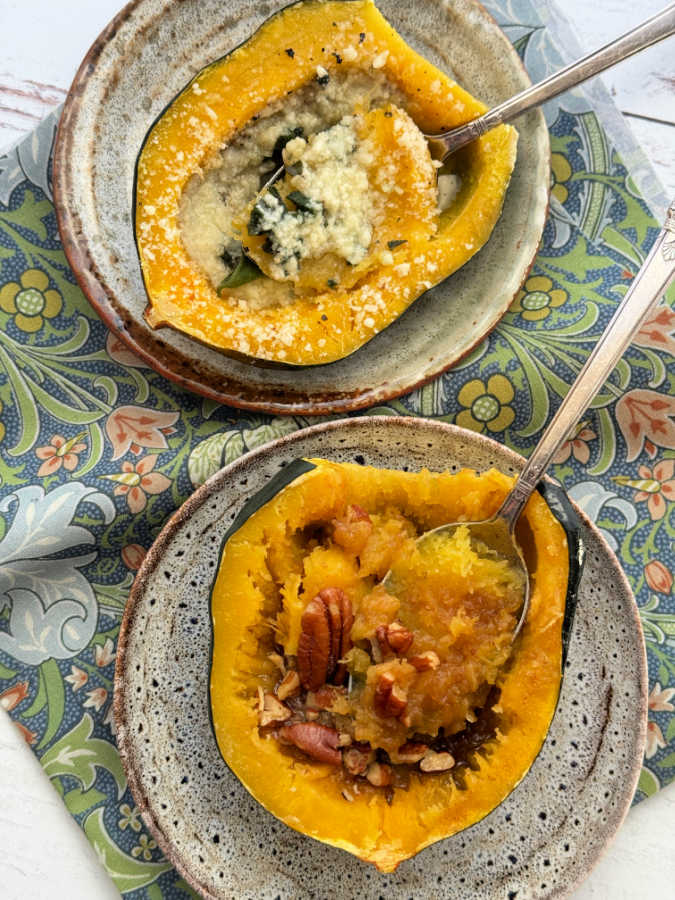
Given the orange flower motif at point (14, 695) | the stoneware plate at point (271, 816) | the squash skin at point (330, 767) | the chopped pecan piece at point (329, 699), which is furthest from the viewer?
the orange flower motif at point (14, 695)

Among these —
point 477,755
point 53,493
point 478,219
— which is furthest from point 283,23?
point 477,755

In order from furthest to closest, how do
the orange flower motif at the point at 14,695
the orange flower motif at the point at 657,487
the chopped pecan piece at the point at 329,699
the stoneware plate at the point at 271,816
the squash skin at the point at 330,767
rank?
1. the orange flower motif at the point at 657,487
2. the orange flower motif at the point at 14,695
3. the stoneware plate at the point at 271,816
4. the chopped pecan piece at the point at 329,699
5. the squash skin at the point at 330,767

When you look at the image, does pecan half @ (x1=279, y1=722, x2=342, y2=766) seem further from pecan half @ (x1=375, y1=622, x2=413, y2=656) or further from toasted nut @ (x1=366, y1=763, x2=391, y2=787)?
pecan half @ (x1=375, y1=622, x2=413, y2=656)

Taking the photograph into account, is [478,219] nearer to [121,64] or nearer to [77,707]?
[121,64]

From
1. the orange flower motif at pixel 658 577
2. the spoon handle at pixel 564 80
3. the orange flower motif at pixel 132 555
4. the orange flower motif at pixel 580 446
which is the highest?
the spoon handle at pixel 564 80

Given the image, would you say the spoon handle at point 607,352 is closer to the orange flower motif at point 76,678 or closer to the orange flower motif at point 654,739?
the orange flower motif at point 654,739

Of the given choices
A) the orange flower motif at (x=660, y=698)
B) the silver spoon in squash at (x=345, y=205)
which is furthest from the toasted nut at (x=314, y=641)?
the orange flower motif at (x=660, y=698)

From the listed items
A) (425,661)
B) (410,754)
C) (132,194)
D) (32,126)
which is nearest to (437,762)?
(410,754)

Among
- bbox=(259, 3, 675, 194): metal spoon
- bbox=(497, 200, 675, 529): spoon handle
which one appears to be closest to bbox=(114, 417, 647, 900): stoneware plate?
bbox=(497, 200, 675, 529): spoon handle
